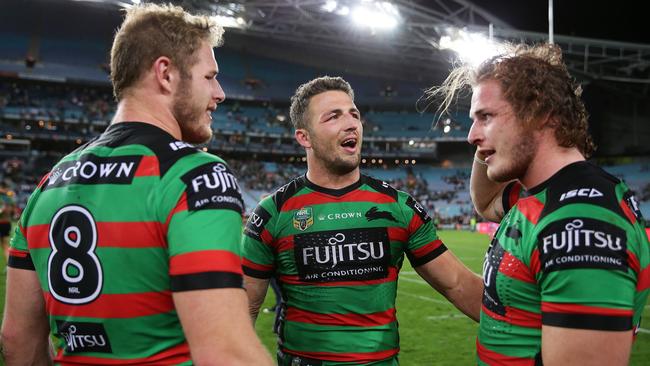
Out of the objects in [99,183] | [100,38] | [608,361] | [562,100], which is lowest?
[608,361]

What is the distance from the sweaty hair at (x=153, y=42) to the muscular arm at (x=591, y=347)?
1589mm

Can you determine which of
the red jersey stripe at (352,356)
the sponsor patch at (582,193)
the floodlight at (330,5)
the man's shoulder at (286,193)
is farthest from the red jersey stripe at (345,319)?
the floodlight at (330,5)

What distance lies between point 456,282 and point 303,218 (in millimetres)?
1032

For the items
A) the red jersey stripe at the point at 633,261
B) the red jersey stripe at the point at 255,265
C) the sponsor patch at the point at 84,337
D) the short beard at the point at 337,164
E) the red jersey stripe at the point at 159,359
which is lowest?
the red jersey stripe at the point at 255,265

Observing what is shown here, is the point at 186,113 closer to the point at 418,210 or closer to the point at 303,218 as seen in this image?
the point at 303,218

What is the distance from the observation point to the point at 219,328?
159cm

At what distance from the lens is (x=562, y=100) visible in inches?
89.0

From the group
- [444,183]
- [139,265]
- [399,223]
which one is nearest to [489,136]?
[399,223]

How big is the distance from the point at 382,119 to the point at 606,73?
2663 cm

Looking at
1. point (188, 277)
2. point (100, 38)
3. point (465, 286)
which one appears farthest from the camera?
point (100, 38)

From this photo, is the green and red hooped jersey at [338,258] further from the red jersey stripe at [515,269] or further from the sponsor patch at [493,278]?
the red jersey stripe at [515,269]

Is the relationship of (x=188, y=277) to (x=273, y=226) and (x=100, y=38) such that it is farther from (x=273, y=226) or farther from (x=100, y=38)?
(x=100, y=38)

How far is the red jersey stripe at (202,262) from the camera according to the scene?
163cm

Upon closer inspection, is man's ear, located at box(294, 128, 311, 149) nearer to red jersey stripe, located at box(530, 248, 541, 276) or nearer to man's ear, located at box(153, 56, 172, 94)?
man's ear, located at box(153, 56, 172, 94)
